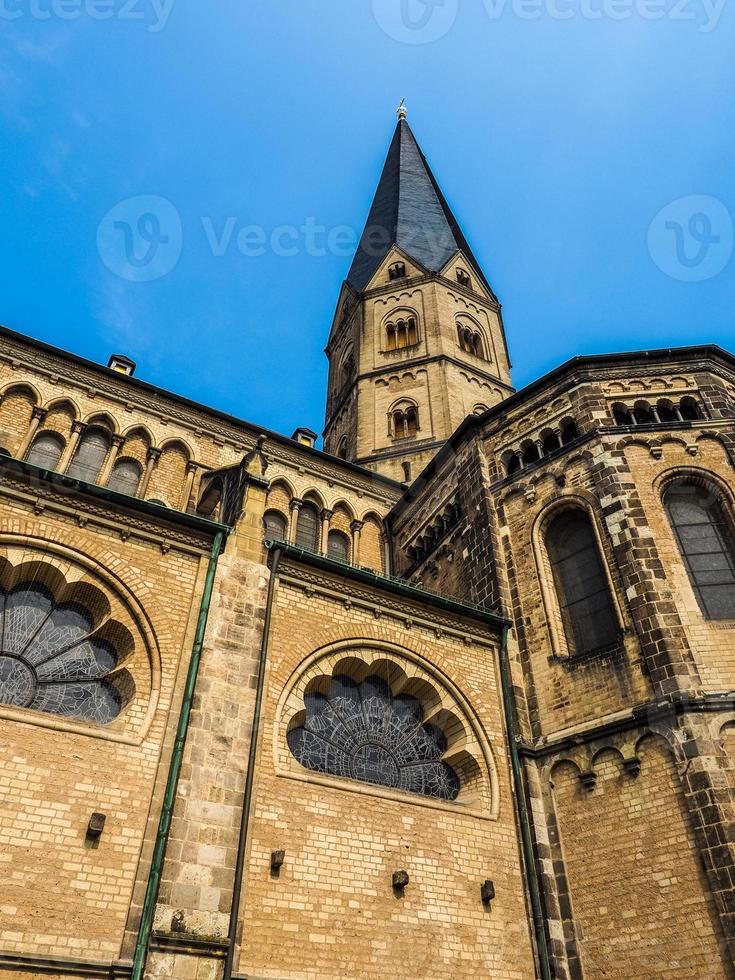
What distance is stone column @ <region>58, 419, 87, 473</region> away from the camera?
17.8m

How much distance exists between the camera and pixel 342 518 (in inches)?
858

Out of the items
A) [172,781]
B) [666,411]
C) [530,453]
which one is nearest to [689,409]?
[666,411]

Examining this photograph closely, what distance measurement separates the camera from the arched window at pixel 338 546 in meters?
20.9

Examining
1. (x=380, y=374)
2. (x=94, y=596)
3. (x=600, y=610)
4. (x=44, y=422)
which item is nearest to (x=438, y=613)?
(x=600, y=610)

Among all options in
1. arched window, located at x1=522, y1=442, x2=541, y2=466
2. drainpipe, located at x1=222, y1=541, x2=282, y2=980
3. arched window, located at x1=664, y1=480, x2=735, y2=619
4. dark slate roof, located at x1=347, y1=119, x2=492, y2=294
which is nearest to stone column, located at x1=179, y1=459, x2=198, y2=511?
drainpipe, located at x1=222, y1=541, x2=282, y2=980

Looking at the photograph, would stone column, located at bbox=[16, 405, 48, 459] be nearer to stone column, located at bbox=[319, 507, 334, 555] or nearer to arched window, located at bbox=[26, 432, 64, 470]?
arched window, located at bbox=[26, 432, 64, 470]

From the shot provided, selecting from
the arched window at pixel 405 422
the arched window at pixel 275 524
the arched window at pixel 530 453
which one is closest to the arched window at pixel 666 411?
the arched window at pixel 530 453

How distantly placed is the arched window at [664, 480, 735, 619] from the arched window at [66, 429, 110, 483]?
13.6 meters

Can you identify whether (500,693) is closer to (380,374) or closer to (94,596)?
(94,596)

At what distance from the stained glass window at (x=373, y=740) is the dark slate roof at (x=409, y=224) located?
992 inches

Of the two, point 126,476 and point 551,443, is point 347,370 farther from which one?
point 551,443

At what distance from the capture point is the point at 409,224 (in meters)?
38.1

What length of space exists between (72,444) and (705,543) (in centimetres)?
1478

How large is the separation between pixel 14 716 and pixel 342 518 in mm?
13178
